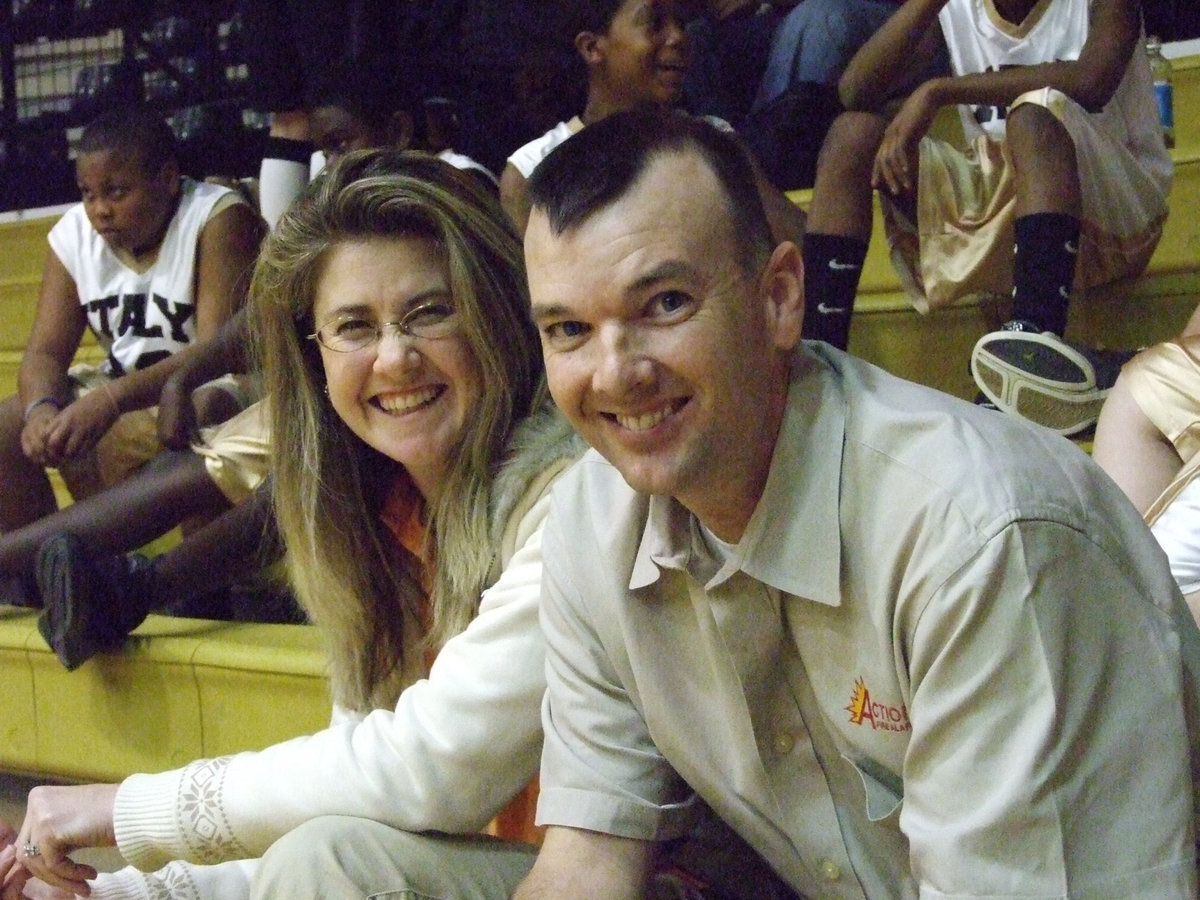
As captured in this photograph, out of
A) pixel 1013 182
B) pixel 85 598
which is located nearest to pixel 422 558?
pixel 85 598

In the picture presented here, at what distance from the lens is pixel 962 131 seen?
2666 mm

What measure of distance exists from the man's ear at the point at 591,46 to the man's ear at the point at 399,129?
1.25ft

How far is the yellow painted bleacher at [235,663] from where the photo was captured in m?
2.18

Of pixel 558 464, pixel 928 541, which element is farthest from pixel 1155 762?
pixel 558 464

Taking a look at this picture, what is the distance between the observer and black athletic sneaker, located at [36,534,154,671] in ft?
7.22

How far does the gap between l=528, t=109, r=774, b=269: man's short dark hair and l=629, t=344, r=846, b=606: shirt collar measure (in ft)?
0.32

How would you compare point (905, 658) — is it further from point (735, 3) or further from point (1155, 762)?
point (735, 3)

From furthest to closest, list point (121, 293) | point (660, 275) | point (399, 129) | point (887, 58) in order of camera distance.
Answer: point (399, 129), point (121, 293), point (887, 58), point (660, 275)

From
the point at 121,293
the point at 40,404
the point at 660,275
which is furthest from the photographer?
the point at 121,293

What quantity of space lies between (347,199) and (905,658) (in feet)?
2.34

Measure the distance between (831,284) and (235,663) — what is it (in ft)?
3.30

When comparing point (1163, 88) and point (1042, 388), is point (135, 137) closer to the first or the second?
point (1042, 388)

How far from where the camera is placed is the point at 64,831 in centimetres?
134

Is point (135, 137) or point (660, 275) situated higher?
point (660, 275)
